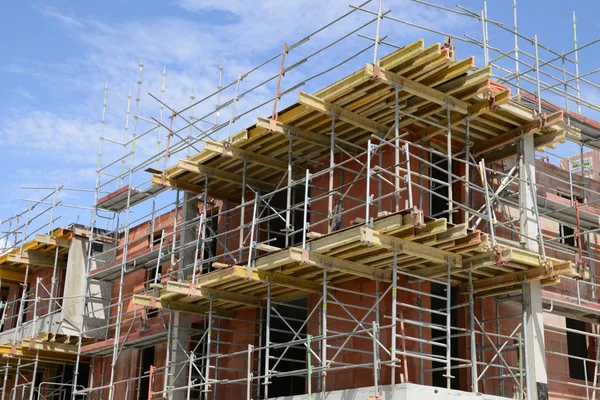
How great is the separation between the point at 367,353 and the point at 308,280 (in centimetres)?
231

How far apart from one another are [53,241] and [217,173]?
26.9 feet

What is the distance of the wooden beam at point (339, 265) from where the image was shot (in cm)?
1523

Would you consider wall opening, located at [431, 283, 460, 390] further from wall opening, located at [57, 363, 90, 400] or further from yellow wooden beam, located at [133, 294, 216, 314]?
wall opening, located at [57, 363, 90, 400]

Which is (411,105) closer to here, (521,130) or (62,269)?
(521,130)

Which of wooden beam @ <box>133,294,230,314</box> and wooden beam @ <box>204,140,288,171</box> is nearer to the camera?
wooden beam @ <box>204,140,288,171</box>

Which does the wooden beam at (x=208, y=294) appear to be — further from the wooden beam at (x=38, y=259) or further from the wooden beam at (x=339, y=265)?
the wooden beam at (x=38, y=259)

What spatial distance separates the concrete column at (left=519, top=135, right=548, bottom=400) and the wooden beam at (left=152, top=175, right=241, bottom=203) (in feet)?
24.7

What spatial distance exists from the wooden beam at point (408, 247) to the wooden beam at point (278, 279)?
119 inches

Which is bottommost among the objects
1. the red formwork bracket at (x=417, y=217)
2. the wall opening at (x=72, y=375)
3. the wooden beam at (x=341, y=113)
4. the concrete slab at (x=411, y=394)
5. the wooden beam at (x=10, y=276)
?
the concrete slab at (x=411, y=394)

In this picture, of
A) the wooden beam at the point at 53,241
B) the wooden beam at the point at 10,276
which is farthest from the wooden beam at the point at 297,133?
the wooden beam at the point at 10,276

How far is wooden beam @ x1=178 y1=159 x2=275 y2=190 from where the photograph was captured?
66.2 ft

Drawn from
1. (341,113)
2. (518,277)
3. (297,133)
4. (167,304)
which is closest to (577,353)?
(518,277)

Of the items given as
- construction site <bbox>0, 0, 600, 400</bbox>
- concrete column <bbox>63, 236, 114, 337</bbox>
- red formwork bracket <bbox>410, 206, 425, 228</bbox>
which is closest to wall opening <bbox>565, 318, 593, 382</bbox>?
construction site <bbox>0, 0, 600, 400</bbox>

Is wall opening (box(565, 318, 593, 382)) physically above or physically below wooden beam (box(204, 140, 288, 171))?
below
